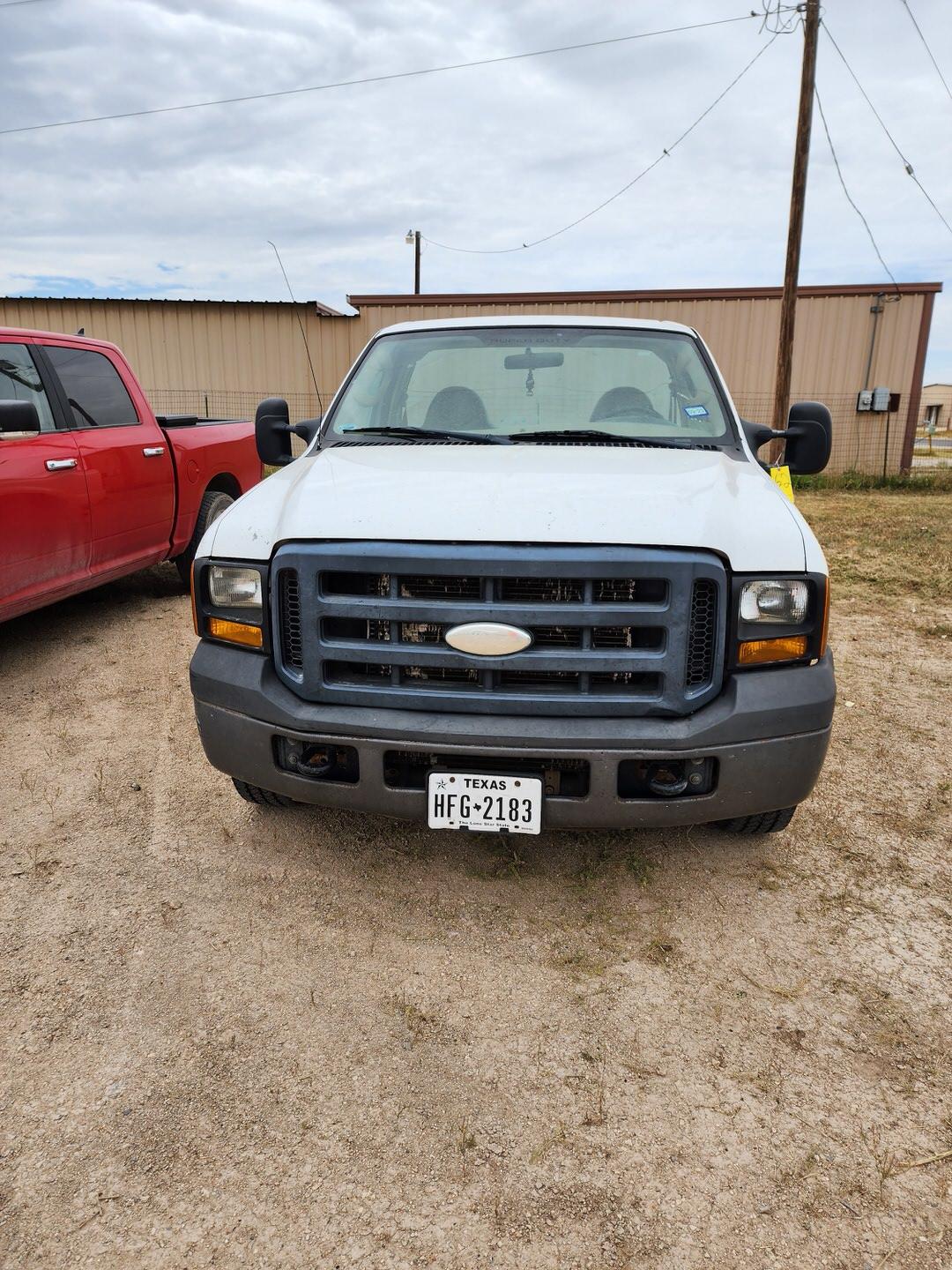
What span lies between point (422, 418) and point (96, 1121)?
9.01 feet

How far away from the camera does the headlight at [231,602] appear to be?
2.67m

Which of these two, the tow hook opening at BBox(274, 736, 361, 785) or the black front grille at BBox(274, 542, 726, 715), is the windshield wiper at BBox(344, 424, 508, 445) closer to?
the black front grille at BBox(274, 542, 726, 715)

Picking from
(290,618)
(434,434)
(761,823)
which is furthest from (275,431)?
(761,823)

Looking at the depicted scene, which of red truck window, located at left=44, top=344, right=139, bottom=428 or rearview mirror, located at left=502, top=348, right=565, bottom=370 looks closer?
rearview mirror, located at left=502, top=348, right=565, bottom=370

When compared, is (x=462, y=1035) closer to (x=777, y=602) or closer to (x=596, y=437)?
(x=777, y=602)

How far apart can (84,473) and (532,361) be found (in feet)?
9.57

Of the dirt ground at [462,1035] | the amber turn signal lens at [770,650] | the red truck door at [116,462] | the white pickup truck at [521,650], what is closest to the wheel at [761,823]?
the dirt ground at [462,1035]

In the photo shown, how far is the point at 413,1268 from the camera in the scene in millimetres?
1597

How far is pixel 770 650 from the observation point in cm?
250

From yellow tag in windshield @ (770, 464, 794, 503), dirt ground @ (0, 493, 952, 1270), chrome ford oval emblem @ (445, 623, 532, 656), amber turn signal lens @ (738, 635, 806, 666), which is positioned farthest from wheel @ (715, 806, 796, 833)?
yellow tag in windshield @ (770, 464, 794, 503)

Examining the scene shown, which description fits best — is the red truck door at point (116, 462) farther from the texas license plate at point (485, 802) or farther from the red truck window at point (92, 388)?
the texas license plate at point (485, 802)

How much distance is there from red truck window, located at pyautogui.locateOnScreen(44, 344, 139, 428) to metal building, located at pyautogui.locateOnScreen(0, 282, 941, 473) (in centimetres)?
1217

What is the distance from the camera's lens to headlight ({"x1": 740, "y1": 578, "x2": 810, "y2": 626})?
2.47 metres

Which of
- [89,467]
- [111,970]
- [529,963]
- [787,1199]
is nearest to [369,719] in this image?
[529,963]
